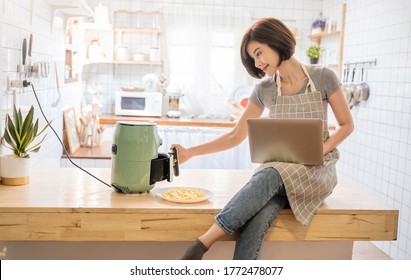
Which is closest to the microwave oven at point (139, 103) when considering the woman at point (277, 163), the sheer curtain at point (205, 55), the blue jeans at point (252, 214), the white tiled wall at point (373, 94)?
the sheer curtain at point (205, 55)

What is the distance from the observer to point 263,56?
194 cm

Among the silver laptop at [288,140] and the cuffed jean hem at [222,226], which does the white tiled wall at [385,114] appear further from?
the cuffed jean hem at [222,226]

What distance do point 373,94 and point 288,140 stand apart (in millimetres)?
2046

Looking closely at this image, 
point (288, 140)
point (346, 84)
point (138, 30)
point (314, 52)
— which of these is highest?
point (138, 30)

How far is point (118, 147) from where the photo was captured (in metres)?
1.85

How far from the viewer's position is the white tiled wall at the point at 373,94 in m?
2.55

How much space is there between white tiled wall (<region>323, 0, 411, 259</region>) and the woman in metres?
1.41

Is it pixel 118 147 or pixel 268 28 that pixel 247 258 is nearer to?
pixel 118 147

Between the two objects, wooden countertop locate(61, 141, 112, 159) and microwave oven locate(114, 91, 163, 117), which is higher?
microwave oven locate(114, 91, 163, 117)

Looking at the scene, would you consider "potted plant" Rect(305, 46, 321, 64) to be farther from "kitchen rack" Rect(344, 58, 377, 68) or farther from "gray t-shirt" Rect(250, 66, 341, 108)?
"gray t-shirt" Rect(250, 66, 341, 108)

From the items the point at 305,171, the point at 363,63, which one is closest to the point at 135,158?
the point at 305,171

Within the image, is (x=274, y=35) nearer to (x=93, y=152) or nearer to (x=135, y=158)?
(x=135, y=158)

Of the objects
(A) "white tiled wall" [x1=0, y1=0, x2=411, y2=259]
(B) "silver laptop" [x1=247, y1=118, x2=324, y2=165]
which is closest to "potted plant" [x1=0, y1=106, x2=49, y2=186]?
(A) "white tiled wall" [x1=0, y1=0, x2=411, y2=259]

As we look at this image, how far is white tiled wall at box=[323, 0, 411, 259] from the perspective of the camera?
314 centimetres
